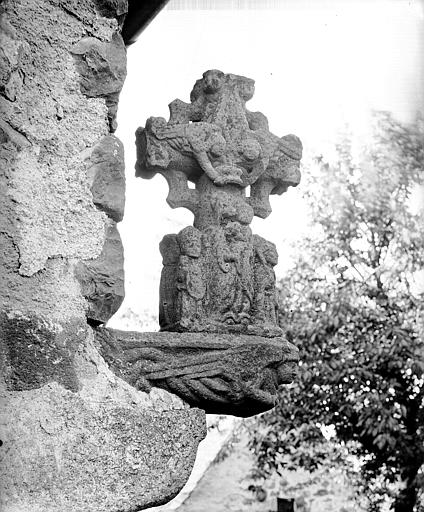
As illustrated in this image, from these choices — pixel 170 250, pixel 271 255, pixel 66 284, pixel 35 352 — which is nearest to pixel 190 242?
pixel 170 250

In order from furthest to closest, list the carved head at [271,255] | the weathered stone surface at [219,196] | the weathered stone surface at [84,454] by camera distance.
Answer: the carved head at [271,255], the weathered stone surface at [219,196], the weathered stone surface at [84,454]

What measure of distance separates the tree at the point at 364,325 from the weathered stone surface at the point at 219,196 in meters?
3.39

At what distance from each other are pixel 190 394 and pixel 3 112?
758 mm

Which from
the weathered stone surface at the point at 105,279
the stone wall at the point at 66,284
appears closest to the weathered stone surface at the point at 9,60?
the stone wall at the point at 66,284

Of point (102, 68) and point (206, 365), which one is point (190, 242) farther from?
point (102, 68)

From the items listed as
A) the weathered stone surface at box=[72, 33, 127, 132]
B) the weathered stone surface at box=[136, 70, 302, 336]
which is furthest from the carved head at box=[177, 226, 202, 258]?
the weathered stone surface at box=[72, 33, 127, 132]

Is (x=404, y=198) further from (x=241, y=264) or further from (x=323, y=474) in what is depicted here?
(x=241, y=264)

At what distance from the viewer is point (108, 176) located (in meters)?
1.96

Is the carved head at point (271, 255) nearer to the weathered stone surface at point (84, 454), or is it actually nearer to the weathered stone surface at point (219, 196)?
the weathered stone surface at point (219, 196)

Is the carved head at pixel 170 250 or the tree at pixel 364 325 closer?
the carved head at pixel 170 250

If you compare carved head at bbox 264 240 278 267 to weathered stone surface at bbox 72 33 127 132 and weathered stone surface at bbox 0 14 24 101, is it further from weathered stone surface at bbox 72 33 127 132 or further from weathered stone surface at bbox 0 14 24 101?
weathered stone surface at bbox 0 14 24 101

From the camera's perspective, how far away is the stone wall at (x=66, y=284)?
5.70 ft

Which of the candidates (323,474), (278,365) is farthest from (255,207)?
(323,474)

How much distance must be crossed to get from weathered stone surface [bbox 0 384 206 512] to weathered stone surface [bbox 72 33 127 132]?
662mm
